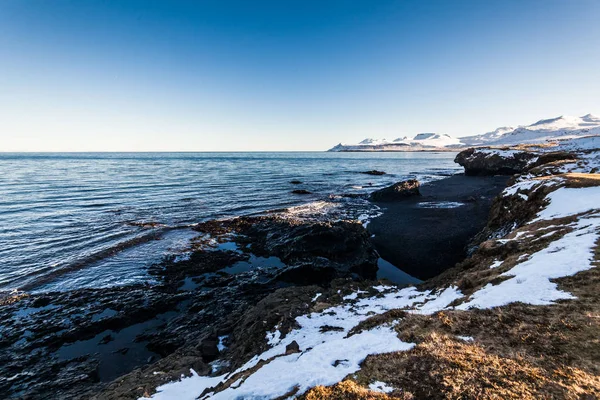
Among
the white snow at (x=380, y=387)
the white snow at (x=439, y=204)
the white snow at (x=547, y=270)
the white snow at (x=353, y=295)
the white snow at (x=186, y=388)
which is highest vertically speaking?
the white snow at (x=547, y=270)

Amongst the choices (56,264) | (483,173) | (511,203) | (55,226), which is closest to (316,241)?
(511,203)

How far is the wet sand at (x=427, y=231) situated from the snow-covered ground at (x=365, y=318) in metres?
6.08

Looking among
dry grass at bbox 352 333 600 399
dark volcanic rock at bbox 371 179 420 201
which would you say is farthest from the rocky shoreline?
dark volcanic rock at bbox 371 179 420 201

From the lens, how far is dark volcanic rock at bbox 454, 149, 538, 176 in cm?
5985

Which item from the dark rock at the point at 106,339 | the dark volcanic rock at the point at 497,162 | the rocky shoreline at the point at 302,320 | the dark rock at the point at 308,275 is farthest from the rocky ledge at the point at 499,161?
the dark rock at the point at 106,339

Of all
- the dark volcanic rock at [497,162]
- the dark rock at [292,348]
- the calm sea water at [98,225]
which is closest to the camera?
the dark rock at [292,348]

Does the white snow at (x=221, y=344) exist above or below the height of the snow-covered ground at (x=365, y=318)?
below

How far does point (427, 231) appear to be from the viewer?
22859mm

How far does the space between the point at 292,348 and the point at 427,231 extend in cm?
1915

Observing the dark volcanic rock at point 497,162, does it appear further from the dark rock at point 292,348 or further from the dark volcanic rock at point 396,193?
the dark rock at point 292,348

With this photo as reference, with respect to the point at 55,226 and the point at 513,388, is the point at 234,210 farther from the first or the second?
the point at 513,388

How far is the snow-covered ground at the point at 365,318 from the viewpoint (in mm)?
5359

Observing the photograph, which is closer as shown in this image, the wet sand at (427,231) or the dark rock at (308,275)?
the dark rock at (308,275)

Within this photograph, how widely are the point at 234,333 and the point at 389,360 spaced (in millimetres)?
6794
